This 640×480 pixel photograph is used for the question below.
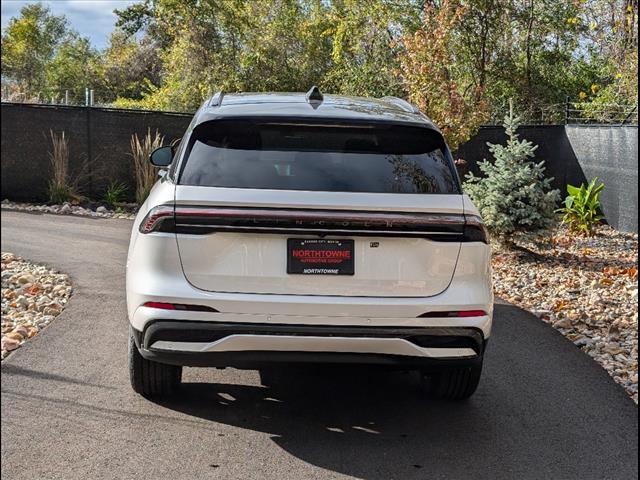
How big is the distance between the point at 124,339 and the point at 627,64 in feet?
32.1

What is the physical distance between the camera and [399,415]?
4.88 metres

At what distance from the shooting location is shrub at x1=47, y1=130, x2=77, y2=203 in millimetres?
14398

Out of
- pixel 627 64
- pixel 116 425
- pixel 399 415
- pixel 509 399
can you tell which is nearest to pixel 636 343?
pixel 509 399

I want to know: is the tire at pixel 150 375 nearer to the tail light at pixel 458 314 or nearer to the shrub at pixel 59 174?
the tail light at pixel 458 314

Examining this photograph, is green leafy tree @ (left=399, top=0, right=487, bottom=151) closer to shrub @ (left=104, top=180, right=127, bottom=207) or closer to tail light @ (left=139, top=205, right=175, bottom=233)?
shrub @ (left=104, top=180, right=127, bottom=207)

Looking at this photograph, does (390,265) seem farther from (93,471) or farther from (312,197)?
(93,471)

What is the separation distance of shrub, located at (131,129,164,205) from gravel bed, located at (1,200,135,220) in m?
0.51

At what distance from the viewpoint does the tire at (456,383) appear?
4.90 m

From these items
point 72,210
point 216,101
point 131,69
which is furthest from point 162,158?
point 131,69

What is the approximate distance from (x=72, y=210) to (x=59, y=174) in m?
0.78

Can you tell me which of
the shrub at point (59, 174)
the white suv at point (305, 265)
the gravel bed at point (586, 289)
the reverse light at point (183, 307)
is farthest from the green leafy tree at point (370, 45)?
the reverse light at point (183, 307)

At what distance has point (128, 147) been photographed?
15242mm

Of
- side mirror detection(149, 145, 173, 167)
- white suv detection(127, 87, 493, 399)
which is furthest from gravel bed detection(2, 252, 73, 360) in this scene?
white suv detection(127, 87, 493, 399)

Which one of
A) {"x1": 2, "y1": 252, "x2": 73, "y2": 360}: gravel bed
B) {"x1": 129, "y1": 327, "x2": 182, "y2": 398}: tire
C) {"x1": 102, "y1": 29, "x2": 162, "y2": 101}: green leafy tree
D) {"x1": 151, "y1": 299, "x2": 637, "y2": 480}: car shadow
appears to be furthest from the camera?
{"x1": 102, "y1": 29, "x2": 162, "y2": 101}: green leafy tree
